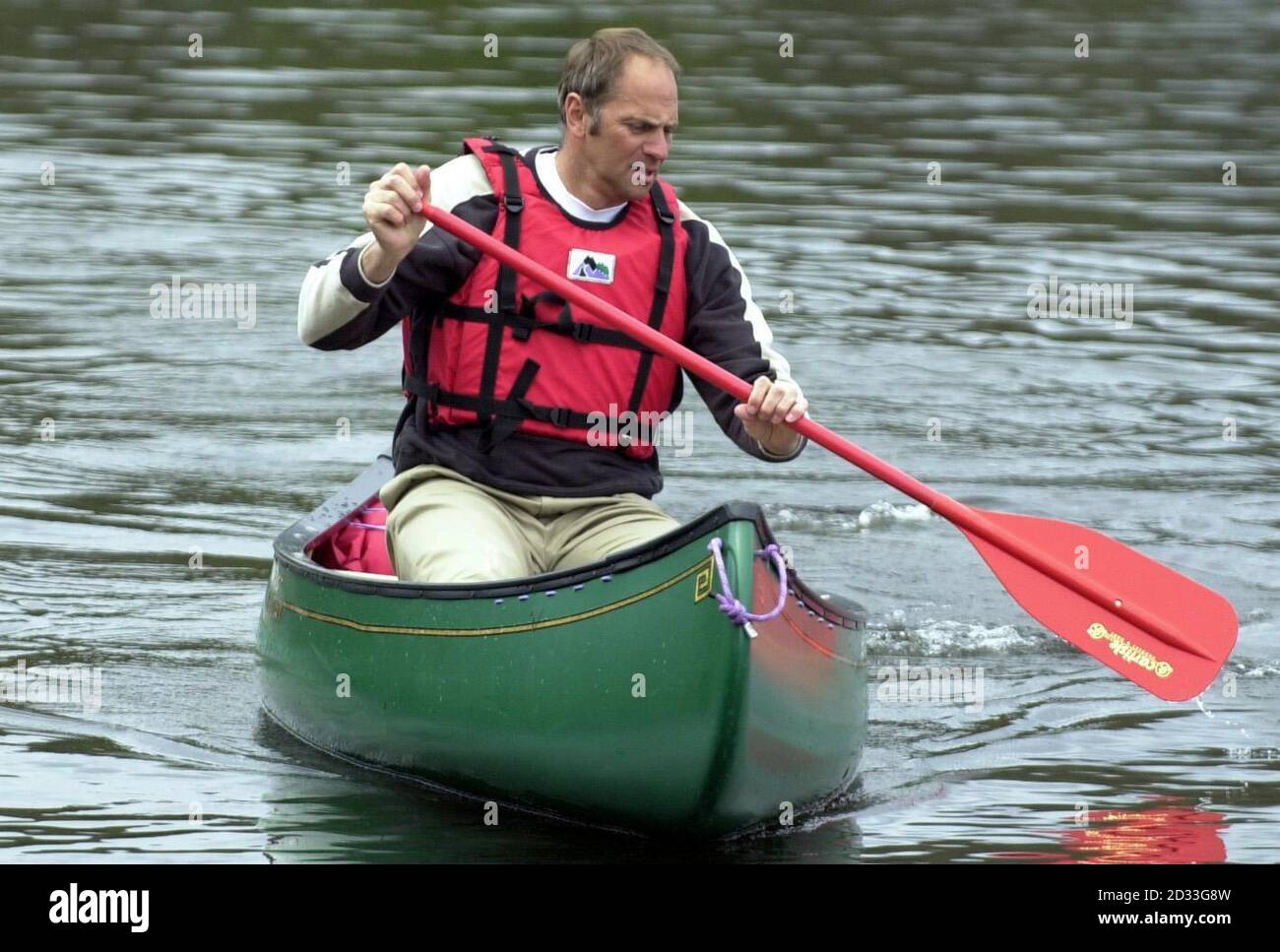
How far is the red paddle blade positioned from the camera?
484cm

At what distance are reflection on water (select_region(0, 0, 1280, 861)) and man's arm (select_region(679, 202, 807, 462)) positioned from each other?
889 millimetres

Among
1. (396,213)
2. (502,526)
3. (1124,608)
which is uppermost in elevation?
(396,213)

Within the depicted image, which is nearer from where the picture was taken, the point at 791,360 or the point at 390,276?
the point at 390,276

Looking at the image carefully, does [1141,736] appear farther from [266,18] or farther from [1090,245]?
[266,18]

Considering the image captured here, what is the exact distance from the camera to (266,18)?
57.8 feet

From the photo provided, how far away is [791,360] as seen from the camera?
9.23 metres
